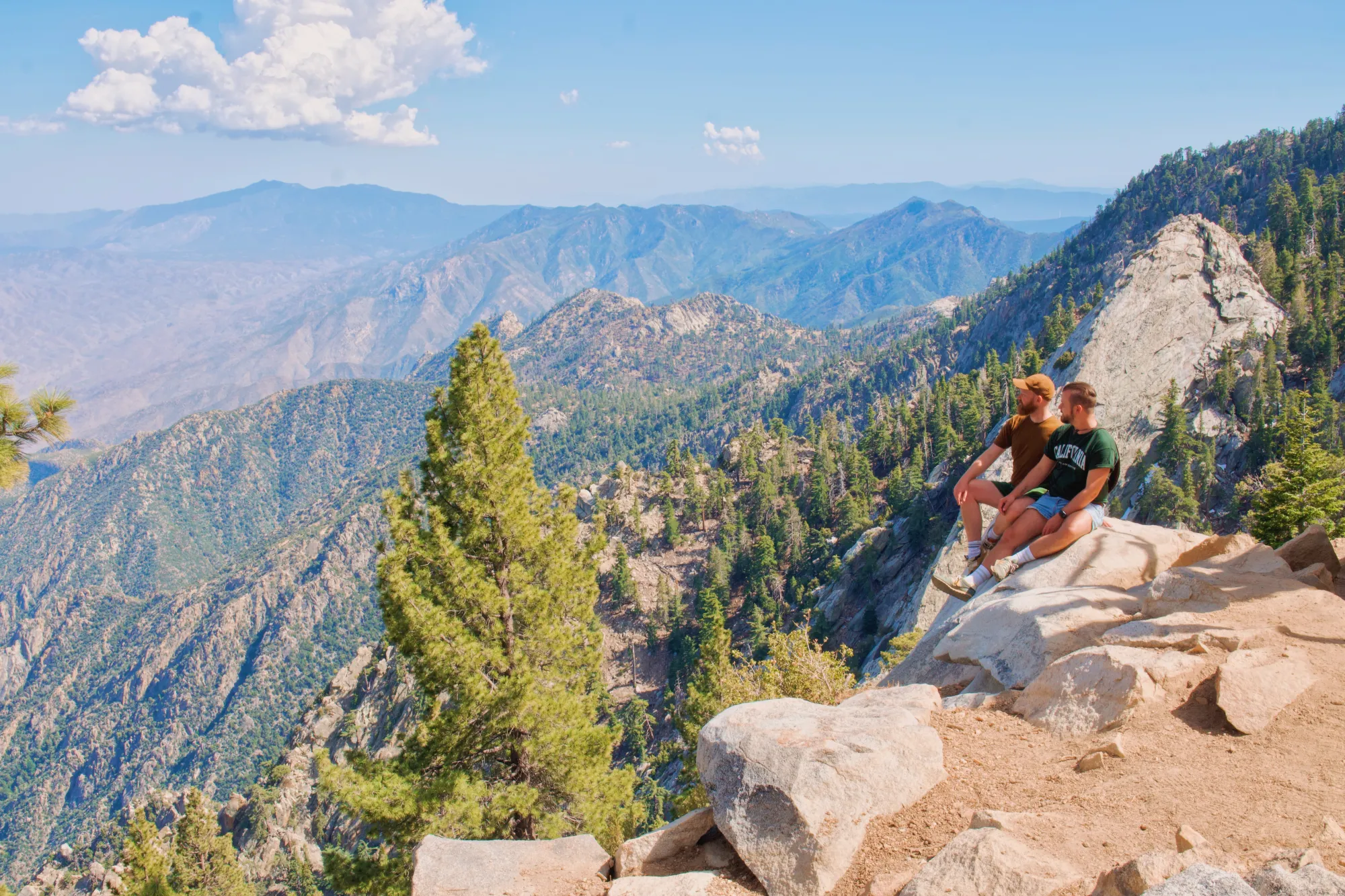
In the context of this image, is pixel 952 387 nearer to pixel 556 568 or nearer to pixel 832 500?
pixel 832 500

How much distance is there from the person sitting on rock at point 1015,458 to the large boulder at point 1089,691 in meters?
3.86

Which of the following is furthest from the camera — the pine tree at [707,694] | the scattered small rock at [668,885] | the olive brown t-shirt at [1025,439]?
the pine tree at [707,694]

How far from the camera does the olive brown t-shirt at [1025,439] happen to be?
1326cm

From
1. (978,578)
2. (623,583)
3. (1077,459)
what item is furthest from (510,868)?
(623,583)

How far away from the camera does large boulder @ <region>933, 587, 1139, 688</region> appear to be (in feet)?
35.7

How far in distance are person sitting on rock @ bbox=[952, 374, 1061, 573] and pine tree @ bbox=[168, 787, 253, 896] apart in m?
49.3

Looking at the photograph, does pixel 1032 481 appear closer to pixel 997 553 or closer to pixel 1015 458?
pixel 1015 458

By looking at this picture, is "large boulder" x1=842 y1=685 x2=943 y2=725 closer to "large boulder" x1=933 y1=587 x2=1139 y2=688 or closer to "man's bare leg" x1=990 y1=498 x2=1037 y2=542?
"large boulder" x1=933 y1=587 x2=1139 y2=688

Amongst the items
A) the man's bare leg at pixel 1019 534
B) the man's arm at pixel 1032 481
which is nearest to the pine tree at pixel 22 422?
the man's arm at pixel 1032 481

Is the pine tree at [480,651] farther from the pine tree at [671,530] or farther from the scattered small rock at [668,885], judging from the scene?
the pine tree at [671,530]

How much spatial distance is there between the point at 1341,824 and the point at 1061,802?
235 centimetres

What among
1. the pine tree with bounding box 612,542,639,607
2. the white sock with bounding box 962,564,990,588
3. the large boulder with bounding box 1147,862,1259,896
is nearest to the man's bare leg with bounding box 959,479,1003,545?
the white sock with bounding box 962,564,990,588

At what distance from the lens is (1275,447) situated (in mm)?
64125

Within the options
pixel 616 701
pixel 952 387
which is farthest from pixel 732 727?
pixel 952 387
